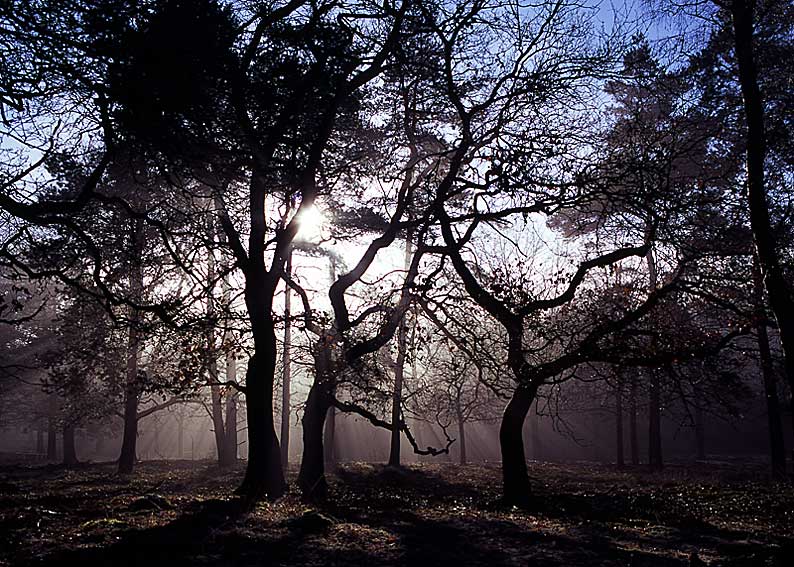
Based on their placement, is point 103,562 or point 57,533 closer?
point 103,562

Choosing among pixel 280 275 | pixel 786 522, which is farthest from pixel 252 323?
pixel 786 522

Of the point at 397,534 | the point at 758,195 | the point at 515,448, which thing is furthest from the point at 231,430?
the point at 758,195

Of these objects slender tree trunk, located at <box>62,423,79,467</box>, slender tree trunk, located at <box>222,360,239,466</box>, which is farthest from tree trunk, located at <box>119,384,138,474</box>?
slender tree trunk, located at <box>62,423,79,467</box>

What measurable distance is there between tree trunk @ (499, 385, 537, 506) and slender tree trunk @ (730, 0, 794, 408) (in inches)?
182

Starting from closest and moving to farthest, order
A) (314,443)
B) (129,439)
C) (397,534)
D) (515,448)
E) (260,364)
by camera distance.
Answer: (397,534) → (260,364) → (515,448) → (314,443) → (129,439)

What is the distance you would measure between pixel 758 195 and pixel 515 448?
651 cm

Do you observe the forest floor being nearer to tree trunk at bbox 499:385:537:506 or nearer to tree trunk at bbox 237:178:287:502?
tree trunk at bbox 499:385:537:506

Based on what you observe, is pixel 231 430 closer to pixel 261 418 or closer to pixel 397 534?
pixel 261 418

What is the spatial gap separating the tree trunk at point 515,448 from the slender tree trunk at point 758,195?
463 centimetres

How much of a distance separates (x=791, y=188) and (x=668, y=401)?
16.6 ft

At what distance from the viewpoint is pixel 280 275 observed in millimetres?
12305

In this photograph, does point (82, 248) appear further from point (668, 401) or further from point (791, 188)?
point (791, 188)

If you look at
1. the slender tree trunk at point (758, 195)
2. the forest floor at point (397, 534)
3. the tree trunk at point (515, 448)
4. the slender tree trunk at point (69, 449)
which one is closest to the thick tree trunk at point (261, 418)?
the forest floor at point (397, 534)

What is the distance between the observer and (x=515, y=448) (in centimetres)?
1302
